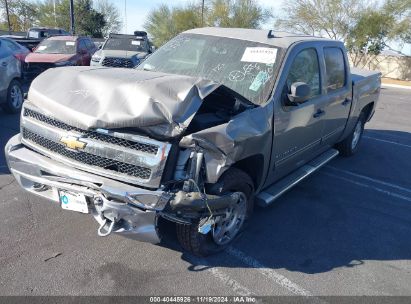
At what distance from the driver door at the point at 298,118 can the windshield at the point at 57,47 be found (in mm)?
11284

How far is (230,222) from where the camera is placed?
3713 mm

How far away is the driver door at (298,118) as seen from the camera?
393 cm

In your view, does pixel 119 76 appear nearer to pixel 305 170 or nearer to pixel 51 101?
pixel 51 101

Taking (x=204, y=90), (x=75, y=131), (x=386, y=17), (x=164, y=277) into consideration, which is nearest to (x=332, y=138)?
(x=204, y=90)

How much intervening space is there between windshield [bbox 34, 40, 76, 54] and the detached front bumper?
456 inches

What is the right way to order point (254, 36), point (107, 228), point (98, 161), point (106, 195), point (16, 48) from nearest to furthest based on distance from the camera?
point (106, 195), point (107, 228), point (98, 161), point (254, 36), point (16, 48)

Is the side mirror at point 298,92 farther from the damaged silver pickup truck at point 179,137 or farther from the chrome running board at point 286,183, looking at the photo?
the chrome running board at point 286,183

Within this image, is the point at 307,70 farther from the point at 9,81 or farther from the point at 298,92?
the point at 9,81

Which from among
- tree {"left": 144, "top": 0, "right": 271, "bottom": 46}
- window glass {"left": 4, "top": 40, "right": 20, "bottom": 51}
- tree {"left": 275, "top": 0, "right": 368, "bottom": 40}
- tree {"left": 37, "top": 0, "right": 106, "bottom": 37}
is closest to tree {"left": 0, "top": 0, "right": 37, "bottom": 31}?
tree {"left": 37, "top": 0, "right": 106, "bottom": 37}

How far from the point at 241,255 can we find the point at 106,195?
58.3 inches

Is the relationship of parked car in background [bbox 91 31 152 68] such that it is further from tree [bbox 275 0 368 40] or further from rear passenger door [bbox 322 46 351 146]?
tree [bbox 275 0 368 40]

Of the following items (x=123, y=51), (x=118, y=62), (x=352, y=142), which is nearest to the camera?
(x=352, y=142)

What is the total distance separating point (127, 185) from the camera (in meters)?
2.95

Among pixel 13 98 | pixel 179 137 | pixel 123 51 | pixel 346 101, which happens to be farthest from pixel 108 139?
pixel 123 51
